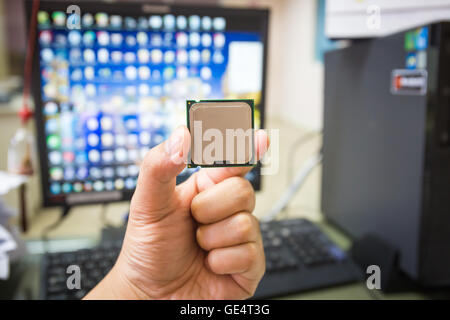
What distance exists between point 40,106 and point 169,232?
40 centimetres

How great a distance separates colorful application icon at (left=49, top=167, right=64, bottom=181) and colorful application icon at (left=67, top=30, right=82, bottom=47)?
8.5 inches

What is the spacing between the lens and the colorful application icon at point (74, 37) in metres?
0.56

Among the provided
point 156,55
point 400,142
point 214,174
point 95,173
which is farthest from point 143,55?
point 400,142

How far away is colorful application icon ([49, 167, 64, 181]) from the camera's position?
605mm

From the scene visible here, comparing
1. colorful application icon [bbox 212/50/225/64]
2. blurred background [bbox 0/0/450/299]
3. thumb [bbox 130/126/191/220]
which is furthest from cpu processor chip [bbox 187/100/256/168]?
colorful application icon [bbox 212/50/225/64]

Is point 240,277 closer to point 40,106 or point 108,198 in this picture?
point 108,198

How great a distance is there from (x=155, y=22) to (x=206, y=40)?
0.09m

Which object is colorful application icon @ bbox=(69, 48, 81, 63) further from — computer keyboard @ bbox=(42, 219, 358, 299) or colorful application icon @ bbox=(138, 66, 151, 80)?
computer keyboard @ bbox=(42, 219, 358, 299)

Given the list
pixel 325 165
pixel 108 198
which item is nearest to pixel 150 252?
pixel 108 198

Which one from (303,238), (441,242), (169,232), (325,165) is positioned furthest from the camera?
(325,165)

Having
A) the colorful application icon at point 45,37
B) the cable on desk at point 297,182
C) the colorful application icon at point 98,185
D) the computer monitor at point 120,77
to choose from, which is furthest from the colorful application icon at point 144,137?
the cable on desk at point 297,182

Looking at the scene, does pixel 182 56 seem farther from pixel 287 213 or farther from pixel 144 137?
pixel 287 213

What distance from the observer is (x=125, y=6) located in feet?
1.89

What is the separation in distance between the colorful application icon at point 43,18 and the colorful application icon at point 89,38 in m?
0.06
